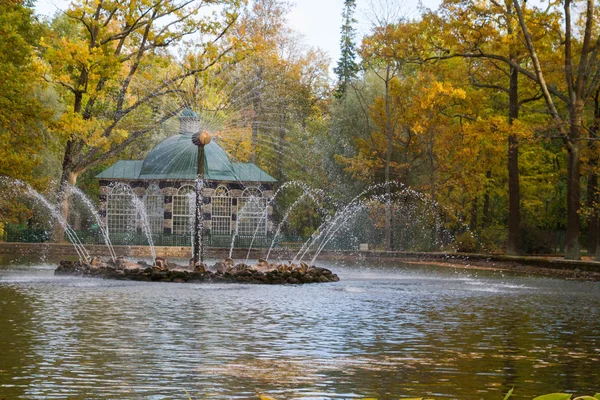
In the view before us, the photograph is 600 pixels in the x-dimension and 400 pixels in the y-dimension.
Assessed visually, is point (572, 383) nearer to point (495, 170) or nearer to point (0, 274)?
point (0, 274)

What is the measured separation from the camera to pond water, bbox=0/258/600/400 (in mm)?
9656

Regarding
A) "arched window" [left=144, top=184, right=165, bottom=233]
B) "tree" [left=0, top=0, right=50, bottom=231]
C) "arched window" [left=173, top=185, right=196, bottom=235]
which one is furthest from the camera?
"arched window" [left=144, top=184, right=165, bottom=233]

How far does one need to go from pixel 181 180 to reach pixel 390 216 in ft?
42.7

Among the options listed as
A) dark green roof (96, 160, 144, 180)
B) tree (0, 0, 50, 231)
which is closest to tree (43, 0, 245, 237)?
tree (0, 0, 50, 231)

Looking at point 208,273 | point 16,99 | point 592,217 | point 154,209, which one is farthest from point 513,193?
point 154,209

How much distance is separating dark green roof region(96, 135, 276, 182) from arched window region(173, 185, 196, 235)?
1.11 metres

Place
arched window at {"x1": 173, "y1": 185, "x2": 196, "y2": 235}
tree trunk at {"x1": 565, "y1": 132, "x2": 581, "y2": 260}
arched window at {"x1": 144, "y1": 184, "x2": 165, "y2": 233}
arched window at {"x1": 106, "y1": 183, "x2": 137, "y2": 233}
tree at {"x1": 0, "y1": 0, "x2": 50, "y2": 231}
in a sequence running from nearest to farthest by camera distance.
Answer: tree trunk at {"x1": 565, "y1": 132, "x2": 581, "y2": 260}, tree at {"x1": 0, "y1": 0, "x2": 50, "y2": 231}, arched window at {"x1": 173, "y1": 185, "x2": 196, "y2": 235}, arched window at {"x1": 106, "y1": 183, "x2": 137, "y2": 233}, arched window at {"x1": 144, "y1": 184, "x2": 165, "y2": 233}

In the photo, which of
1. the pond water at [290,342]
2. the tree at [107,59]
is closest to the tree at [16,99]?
the tree at [107,59]

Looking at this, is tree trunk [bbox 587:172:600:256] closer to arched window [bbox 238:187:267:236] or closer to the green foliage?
the green foliage

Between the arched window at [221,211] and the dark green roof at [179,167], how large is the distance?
1.17 metres

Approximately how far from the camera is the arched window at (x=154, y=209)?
58281mm

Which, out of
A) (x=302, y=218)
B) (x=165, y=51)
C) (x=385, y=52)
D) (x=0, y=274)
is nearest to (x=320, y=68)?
(x=302, y=218)

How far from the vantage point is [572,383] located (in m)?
10.2

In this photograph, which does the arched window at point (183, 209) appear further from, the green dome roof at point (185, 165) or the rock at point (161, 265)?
the rock at point (161, 265)
